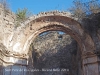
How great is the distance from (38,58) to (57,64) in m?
1.49

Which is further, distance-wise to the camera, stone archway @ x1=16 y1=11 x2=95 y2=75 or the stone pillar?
stone archway @ x1=16 y1=11 x2=95 y2=75

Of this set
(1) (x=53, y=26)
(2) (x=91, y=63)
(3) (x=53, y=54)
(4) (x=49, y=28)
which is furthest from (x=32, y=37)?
(3) (x=53, y=54)

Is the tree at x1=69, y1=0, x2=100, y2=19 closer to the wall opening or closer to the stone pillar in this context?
the stone pillar

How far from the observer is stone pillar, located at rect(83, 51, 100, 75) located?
8820 millimetres

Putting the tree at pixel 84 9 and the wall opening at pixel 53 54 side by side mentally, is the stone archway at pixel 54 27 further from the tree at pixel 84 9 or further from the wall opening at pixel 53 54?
the wall opening at pixel 53 54

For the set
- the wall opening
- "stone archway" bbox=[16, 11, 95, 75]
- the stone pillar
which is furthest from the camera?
the wall opening

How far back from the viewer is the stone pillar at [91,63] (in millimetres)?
8820

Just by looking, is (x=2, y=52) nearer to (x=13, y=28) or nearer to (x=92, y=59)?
(x=13, y=28)

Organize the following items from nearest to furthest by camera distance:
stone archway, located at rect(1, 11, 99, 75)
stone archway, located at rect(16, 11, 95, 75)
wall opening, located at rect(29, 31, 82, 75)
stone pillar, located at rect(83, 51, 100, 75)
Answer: stone pillar, located at rect(83, 51, 100, 75) < stone archway, located at rect(1, 11, 99, 75) < stone archway, located at rect(16, 11, 95, 75) < wall opening, located at rect(29, 31, 82, 75)

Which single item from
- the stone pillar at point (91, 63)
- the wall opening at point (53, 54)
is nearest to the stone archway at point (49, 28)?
the stone pillar at point (91, 63)

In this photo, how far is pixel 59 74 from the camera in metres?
15.7

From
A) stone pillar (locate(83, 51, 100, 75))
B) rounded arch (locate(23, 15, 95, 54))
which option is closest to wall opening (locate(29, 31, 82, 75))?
rounded arch (locate(23, 15, 95, 54))

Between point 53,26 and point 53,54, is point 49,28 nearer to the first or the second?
point 53,26

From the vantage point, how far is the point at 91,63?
9.03m
